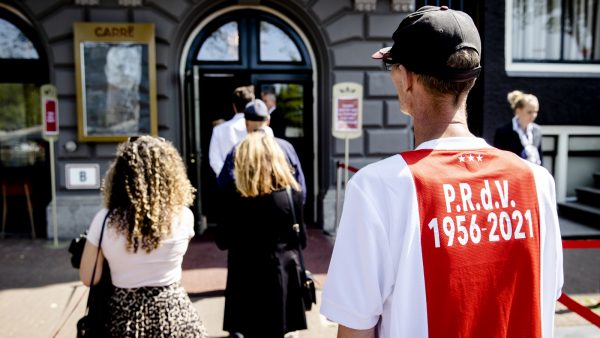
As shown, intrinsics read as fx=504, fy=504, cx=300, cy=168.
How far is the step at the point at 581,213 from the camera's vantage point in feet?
26.4

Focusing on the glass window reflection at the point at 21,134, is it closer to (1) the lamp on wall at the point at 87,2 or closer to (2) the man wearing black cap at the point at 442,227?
(1) the lamp on wall at the point at 87,2

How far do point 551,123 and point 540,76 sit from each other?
869mm

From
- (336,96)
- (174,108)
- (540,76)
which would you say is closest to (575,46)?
(540,76)

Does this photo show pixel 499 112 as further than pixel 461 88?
Yes

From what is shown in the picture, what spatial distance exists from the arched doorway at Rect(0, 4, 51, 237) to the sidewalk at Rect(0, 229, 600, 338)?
61.7 inches

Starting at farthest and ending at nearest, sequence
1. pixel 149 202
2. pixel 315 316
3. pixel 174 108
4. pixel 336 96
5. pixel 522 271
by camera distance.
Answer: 1. pixel 174 108
2. pixel 336 96
3. pixel 315 316
4. pixel 149 202
5. pixel 522 271

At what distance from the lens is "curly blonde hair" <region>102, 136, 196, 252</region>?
254 cm

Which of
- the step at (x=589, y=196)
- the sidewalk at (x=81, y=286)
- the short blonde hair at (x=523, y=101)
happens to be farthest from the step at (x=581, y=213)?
the short blonde hair at (x=523, y=101)

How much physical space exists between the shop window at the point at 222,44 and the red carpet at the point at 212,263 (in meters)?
2.91

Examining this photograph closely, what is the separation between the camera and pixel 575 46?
9.58 metres

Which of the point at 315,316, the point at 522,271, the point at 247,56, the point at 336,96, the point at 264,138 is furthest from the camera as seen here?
the point at 247,56

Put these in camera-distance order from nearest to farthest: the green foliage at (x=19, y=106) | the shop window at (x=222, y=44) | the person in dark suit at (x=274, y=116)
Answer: the person in dark suit at (x=274, y=116) < the shop window at (x=222, y=44) < the green foliage at (x=19, y=106)

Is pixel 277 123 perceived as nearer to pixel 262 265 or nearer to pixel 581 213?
pixel 262 265

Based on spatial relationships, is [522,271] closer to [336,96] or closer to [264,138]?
[264,138]
